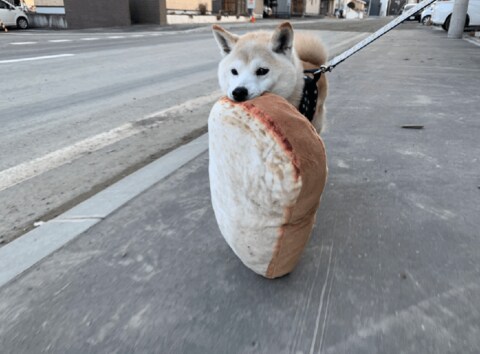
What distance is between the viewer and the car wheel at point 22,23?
81.0ft

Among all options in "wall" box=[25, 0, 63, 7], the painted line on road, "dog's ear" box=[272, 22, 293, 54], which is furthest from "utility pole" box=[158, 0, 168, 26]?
"dog's ear" box=[272, 22, 293, 54]

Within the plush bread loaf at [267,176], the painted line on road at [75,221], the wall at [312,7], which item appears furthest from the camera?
the wall at [312,7]

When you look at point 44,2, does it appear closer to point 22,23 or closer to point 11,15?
point 22,23

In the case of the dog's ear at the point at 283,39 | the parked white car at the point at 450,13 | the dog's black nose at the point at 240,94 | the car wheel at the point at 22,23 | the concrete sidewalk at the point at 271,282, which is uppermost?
the parked white car at the point at 450,13


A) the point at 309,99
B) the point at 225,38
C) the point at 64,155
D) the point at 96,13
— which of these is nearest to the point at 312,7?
the point at 96,13

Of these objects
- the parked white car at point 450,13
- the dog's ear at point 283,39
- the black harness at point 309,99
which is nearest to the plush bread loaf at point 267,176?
the black harness at point 309,99

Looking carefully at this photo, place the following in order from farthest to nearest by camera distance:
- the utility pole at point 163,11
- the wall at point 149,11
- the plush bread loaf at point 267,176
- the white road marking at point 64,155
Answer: the wall at point 149,11 → the utility pole at point 163,11 → the white road marking at point 64,155 → the plush bread loaf at point 267,176

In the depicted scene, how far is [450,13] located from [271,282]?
2468cm

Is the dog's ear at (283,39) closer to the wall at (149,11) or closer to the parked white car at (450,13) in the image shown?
Answer: the parked white car at (450,13)

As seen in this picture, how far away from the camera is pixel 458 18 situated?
685 inches

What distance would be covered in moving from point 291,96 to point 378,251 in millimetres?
1171

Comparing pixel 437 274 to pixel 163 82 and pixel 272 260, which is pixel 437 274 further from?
pixel 163 82

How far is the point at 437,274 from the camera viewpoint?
1935mm

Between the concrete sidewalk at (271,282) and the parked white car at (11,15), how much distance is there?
26639mm
